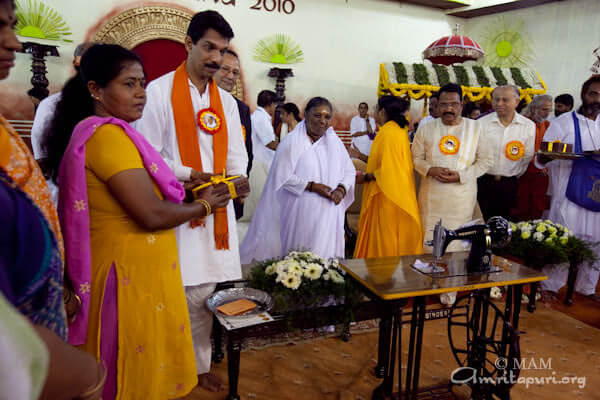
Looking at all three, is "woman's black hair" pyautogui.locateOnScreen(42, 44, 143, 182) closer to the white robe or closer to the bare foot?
the bare foot

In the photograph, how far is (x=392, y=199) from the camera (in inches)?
151

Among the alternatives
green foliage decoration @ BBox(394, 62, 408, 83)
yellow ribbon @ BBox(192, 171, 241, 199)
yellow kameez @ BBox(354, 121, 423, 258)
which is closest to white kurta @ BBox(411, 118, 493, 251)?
yellow kameez @ BBox(354, 121, 423, 258)

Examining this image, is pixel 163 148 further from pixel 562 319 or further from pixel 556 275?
pixel 556 275

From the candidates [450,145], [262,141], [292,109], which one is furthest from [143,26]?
[450,145]

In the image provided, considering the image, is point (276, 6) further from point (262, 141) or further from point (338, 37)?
point (262, 141)

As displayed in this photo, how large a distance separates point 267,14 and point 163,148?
22.4 feet

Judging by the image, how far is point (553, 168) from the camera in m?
4.21

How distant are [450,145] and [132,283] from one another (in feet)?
10.1

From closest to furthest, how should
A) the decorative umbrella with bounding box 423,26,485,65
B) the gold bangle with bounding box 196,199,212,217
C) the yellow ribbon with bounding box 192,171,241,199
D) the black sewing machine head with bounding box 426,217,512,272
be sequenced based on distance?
the gold bangle with bounding box 196,199,212,217 < the yellow ribbon with bounding box 192,171,241,199 < the black sewing machine head with bounding box 426,217,512,272 < the decorative umbrella with bounding box 423,26,485,65

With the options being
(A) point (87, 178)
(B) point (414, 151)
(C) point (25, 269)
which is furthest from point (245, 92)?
(C) point (25, 269)

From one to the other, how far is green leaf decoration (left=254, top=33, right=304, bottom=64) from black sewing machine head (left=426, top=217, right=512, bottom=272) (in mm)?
6753

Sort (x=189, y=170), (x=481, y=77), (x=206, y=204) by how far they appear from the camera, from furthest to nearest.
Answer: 1. (x=481, y=77)
2. (x=189, y=170)
3. (x=206, y=204)

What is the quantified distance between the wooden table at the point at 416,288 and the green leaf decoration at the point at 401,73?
599cm

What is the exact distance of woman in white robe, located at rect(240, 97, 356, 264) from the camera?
336 cm
